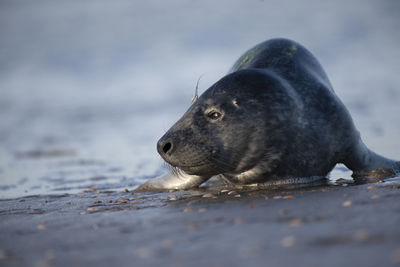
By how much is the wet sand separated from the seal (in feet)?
1.24

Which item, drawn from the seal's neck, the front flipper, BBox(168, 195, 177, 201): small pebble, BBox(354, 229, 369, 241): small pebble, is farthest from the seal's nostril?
BBox(354, 229, 369, 241): small pebble

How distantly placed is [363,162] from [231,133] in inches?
62.4

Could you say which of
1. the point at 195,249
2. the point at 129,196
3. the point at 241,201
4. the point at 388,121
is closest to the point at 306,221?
the point at 195,249

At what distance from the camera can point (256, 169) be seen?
158 inches

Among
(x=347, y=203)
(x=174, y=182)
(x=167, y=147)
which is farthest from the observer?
(x=174, y=182)

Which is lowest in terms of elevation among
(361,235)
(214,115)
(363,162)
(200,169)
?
(363,162)

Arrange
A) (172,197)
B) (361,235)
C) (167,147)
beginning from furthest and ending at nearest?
(172,197)
(167,147)
(361,235)

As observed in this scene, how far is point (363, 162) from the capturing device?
4.63 m

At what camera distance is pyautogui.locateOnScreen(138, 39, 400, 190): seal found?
12.6ft

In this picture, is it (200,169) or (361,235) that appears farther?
(200,169)

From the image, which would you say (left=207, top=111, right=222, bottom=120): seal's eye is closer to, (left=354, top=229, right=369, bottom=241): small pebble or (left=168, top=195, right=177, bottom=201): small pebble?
(left=168, top=195, right=177, bottom=201): small pebble

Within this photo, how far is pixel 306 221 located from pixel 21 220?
Answer: 1.91 m

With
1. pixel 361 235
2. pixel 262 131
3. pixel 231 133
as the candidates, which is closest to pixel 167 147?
pixel 231 133

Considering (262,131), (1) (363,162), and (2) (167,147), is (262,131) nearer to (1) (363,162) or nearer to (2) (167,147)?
(2) (167,147)
